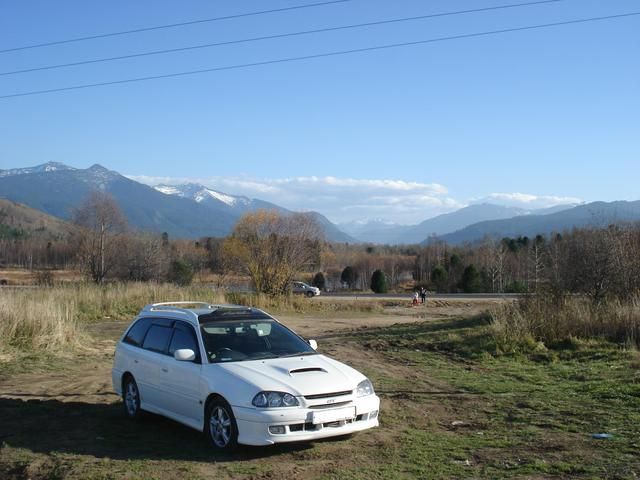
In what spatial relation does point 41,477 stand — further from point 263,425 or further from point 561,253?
point 561,253

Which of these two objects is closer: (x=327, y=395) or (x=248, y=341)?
(x=327, y=395)

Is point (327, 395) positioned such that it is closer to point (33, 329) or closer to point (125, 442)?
point (125, 442)

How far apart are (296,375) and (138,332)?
10.5 ft

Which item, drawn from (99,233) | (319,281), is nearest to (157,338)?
(99,233)

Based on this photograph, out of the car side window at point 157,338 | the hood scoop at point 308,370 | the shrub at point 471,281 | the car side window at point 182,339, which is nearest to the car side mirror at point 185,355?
the car side window at point 182,339

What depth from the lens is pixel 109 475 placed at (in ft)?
21.9

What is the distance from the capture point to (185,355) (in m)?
8.16

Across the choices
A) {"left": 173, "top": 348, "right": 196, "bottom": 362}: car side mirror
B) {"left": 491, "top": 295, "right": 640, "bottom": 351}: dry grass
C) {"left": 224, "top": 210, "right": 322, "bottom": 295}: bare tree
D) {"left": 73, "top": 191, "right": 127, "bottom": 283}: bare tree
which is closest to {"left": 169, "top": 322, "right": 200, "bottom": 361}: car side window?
→ {"left": 173, "top": 348, "right": 196, "bottom": 362}: car side mirror

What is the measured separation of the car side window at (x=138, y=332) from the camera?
9.71m

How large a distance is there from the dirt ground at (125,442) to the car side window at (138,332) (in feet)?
3.46

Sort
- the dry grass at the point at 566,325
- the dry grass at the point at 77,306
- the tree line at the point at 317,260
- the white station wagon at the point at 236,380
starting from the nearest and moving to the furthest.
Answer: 1. the white station wagon at the point at 236,380
2. the dry grass at the point at 566,325
3. the dry grass at the point at 77,306
4. the tree line at the point at 317,260

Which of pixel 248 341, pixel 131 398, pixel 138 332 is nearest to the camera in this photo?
pixel 248 341

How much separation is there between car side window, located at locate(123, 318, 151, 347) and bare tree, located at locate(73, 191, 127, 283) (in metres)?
38.4

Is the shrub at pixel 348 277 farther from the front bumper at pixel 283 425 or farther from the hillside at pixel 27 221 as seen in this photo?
the hillside at pixel 27 221
